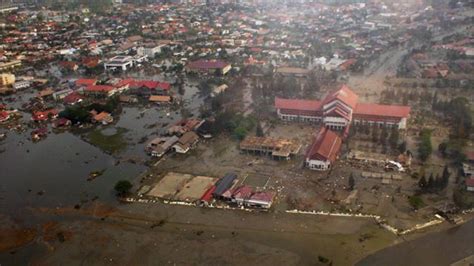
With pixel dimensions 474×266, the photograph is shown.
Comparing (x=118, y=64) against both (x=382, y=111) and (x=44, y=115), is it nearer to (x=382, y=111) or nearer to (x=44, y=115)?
(x=44, y=115)

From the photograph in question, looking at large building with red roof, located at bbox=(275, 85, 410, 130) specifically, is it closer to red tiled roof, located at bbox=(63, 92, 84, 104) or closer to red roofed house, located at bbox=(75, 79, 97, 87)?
red tiled roof, located at bbox=(63, 92, 84, 104)

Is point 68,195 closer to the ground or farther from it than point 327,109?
closer to the ground

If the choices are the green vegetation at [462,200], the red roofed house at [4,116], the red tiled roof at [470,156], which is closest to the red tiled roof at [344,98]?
the red tiled roof at [470,156]

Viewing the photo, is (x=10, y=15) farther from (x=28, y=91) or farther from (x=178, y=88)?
(x=178, y=88)

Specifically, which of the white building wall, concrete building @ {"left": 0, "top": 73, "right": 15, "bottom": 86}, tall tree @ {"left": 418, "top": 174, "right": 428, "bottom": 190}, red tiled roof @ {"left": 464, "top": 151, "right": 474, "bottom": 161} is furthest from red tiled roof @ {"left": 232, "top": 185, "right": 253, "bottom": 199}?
concrete building @ {"left": 0, "top": 73, "right": 15, "bottom": 86}

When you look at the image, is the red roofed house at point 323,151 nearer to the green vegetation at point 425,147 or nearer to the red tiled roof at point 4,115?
the green vegetation at point 425,147

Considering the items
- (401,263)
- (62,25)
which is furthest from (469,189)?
(62,25)
